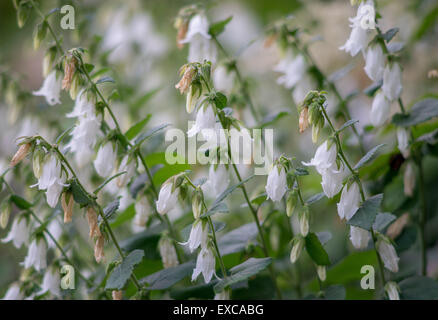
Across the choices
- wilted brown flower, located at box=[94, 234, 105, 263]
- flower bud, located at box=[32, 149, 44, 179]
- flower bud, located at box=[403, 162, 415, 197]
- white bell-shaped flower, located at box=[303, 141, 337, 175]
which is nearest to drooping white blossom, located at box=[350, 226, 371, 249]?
white bell-shaped flower, located at box=[303, 141, 337, 175]

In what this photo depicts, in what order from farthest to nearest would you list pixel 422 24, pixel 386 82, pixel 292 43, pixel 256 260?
pixel 422 24 → pixel 292 43 → pixel 386 82 → pixel 256 260

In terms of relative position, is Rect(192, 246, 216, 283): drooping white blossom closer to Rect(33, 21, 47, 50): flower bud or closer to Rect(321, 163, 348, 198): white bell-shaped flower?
Rect(321, 163, 348, 198): white bell-shaped flower

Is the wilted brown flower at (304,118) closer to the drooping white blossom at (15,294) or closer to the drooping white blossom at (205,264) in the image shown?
the drooping white blossom at (205,264)


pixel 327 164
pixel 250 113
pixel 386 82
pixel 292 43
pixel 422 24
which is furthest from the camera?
pixel 422 24

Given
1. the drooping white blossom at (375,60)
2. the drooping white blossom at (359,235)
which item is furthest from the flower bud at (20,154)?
the drooping white blossom at (375,60)
